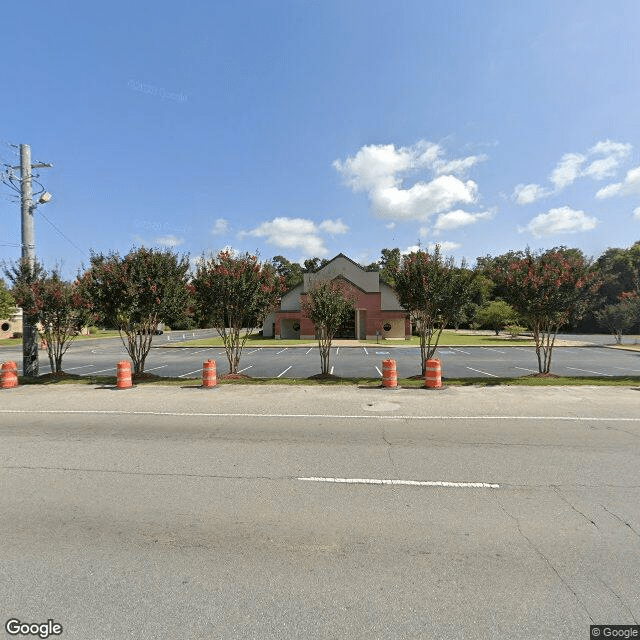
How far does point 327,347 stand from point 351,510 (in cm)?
1084

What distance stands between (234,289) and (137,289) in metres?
3.37

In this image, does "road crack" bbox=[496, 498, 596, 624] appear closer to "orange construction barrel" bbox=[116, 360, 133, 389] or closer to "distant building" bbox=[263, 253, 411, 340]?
"orange construction barrel" bbox=[116, 360, 133, 389]

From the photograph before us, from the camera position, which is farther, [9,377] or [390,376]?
[9,377]

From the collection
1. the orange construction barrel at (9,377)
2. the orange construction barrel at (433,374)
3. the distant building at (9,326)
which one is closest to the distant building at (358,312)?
the orange construction barrel at (433,374)

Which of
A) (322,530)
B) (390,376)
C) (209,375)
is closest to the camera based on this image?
(322,530)

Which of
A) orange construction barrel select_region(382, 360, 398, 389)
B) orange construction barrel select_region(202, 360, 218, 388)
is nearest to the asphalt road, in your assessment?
orange construction barrel select_region(382, 360, 398, 389)

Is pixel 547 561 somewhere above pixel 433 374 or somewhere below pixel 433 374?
below

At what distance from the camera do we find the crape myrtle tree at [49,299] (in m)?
13.8

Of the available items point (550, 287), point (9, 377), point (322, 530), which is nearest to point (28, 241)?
point (9, 377)

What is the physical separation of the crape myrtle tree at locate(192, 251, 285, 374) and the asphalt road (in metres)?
6.79

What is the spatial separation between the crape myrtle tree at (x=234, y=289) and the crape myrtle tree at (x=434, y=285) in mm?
4854

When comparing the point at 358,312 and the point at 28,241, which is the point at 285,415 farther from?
the point at 358,312

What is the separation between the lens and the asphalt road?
8.64 feet

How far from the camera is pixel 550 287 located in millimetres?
12953
